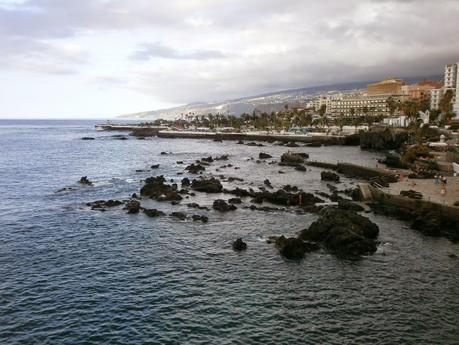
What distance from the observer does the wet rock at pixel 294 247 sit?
33.7 m

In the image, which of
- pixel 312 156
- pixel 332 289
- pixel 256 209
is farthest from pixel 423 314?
pixel 312 156

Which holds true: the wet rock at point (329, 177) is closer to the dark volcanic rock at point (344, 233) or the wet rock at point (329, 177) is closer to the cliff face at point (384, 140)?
the dark volcanic rock at point (344, 233)

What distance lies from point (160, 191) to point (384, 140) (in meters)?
80.0

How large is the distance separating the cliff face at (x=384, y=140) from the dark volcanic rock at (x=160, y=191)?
74714 mm

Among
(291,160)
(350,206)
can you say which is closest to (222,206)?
(350,206)

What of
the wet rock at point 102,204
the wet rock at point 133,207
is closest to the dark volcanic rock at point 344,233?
the wet rock at point 133,207

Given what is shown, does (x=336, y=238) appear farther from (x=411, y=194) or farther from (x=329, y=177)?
(x=329, y=177)

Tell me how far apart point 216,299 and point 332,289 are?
7.88 m

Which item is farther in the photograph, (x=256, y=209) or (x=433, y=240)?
(x=256, y=209)

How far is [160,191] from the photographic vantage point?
58.0 meters

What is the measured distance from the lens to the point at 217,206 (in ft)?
164

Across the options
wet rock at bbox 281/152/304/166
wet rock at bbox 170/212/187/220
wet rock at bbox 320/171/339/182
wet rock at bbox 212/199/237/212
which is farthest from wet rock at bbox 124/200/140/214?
wet rock at bbox 281/152/304/166

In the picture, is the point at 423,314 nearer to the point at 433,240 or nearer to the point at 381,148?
the point at 433,240

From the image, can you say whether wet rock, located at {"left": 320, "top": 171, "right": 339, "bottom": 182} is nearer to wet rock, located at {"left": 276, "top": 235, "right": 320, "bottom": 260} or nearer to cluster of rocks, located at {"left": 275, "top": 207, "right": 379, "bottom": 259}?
cluster of rocks, located at {"left": 275, "top": 207, "right": 379, "bottom": 259}
